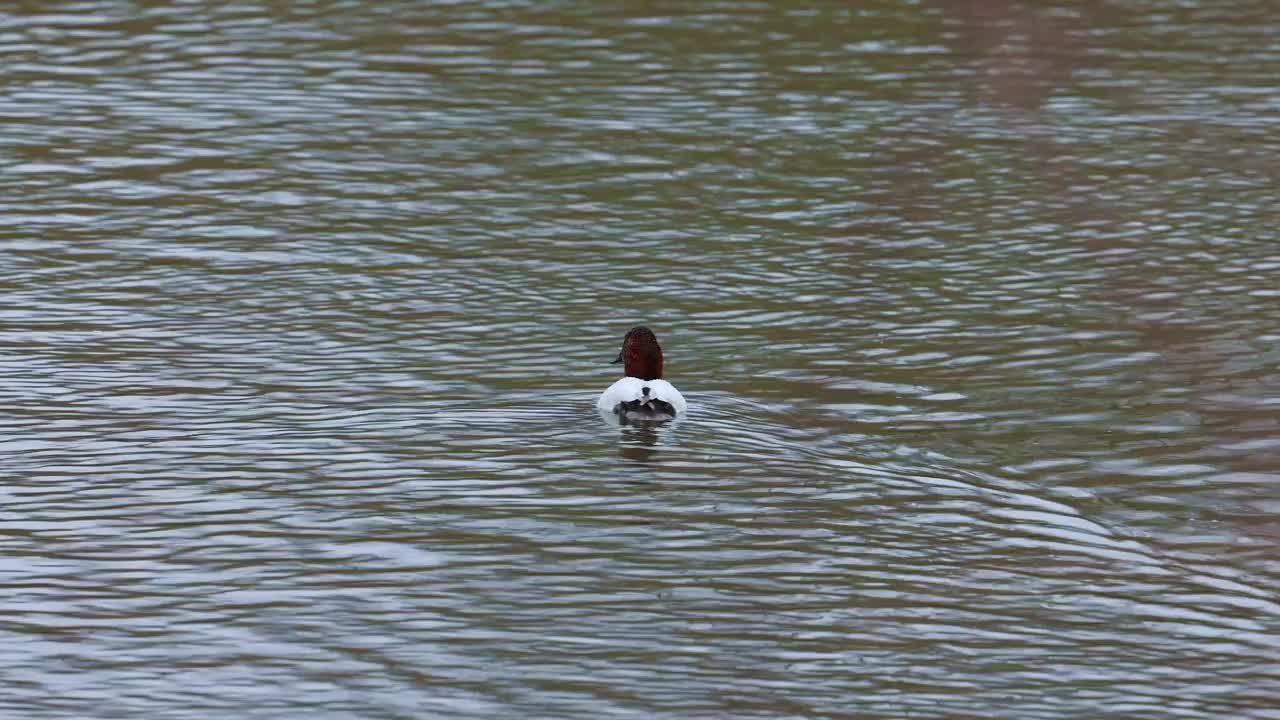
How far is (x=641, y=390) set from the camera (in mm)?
15914

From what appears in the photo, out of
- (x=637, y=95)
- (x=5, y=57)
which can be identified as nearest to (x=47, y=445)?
(x=637, y=95)

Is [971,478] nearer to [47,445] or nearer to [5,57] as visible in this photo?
[47,445]

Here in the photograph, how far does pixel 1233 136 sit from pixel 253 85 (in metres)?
12.4

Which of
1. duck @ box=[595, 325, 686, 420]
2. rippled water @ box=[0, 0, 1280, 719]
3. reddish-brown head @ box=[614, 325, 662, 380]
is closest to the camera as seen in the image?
rippled water @ box=[0, 0, 1280, 719]

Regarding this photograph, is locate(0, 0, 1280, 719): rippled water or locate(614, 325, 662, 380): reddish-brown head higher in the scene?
locate(614, 325, 662, 380): reddish-brown head

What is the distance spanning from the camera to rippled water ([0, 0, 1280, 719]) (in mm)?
11758

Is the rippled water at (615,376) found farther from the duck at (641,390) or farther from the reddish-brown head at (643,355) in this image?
the reddish-brown head at (643,355)

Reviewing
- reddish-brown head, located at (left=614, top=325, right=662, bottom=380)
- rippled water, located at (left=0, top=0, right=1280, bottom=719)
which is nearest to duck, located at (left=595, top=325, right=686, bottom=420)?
reddish-brown head, located at (left=614, top=325, right=662, bottom=380)

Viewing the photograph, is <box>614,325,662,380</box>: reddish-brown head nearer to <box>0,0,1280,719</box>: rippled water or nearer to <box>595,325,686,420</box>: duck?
<box>595,325,686,420</box>: duck

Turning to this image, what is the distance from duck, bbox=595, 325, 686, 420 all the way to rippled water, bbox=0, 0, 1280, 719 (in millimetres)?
153

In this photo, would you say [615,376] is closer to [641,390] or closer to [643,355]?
[643,355]

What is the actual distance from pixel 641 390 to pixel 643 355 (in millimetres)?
606

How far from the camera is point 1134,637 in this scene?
39.5 ft

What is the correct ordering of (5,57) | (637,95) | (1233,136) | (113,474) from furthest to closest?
1. (5,57)
2. (637,95)
3. (1233,136)
4. (113,474)
